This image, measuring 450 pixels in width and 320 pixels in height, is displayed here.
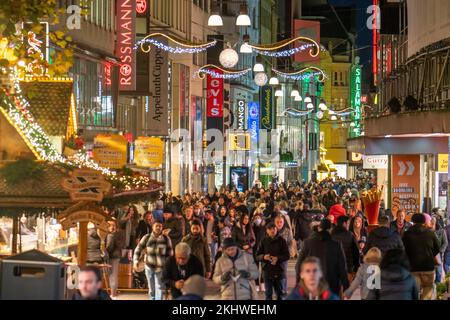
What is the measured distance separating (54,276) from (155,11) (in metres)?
43.0

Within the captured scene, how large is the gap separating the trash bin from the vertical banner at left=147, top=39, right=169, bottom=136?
36584 millimetres

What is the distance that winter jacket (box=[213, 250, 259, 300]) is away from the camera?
52.4ft

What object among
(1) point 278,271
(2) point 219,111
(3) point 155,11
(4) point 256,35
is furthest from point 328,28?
(1) point 278,271

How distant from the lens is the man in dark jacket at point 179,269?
55.9 feet

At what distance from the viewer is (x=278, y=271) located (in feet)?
70.1

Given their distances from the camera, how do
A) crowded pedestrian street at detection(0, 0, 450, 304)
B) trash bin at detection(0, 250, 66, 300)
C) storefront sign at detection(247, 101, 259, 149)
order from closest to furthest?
trash bin at detection(0, 250, 66, 300)
crowded pedestrian street at detection(0, 0, 450, 304)
storefront sign at detection(247, 101, 259, 149)

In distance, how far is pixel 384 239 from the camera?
777 inches

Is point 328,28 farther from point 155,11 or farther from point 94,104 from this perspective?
point 94,104

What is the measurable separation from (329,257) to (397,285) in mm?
3399

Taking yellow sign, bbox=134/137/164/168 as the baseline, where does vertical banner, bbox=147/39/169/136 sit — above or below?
above

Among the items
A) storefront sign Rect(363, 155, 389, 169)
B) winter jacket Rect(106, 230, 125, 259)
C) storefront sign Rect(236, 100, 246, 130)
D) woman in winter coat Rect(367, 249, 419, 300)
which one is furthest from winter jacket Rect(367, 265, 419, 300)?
storefront sign Rect(236, 100, 246, 130)

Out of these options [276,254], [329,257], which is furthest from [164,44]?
[329,257]

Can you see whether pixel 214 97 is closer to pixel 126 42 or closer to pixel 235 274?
pixel 126 42

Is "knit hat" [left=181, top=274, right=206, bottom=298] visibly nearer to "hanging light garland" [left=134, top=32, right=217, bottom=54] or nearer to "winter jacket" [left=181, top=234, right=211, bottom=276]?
"winter jacket" [left=181, top=234, right=211, bottom=276]
